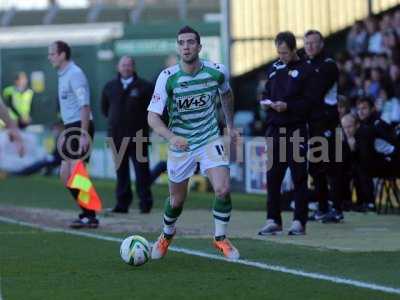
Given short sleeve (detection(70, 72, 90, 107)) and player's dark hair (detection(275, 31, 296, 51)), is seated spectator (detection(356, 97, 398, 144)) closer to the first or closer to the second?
player's dark hair (detection(275, 31, 296, 51))

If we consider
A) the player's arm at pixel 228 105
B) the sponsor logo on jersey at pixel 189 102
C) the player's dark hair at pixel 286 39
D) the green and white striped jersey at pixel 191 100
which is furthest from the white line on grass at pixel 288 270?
the player's dark hair at pixel 286 39

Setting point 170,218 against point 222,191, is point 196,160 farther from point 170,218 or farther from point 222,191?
point 170,218

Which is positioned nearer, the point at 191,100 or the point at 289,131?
the point at 191,100

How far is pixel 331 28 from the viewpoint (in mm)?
26250

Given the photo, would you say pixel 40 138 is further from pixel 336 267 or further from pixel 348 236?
pixel 336 267

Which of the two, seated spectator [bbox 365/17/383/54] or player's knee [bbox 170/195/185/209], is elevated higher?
seated spectator [bbox 365/17/383/54]

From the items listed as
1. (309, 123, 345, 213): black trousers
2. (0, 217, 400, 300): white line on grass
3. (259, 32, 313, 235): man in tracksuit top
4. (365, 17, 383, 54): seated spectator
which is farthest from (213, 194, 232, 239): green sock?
(365, 17, 383, 54): seated spectator

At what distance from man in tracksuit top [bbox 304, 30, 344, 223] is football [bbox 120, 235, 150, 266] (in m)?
4.04

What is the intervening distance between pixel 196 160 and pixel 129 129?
6549 millimetres

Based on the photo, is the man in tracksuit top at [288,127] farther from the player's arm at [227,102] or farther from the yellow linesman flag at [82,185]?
the yellow linesman flag at [82,185]

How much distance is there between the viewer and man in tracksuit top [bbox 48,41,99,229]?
14.6m

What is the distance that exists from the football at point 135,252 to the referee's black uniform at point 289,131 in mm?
3114

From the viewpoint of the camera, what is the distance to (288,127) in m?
13.4

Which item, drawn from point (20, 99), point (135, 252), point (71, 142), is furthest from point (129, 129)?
point (20, 99)
